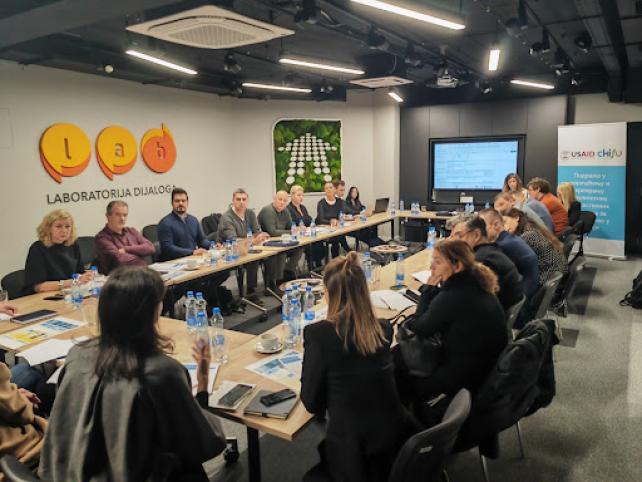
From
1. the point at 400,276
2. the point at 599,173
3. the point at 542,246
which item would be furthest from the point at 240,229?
the point at 599,173

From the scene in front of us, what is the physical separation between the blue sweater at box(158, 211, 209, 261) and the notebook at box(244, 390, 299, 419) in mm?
3598

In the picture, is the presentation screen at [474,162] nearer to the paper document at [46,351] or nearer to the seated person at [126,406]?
the paper document at [46,351]

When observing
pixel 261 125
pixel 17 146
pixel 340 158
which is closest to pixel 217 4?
pixel 17 146

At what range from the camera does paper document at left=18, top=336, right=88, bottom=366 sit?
2.62 m

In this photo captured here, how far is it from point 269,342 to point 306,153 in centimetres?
721

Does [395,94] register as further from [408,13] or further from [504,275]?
[504,275]

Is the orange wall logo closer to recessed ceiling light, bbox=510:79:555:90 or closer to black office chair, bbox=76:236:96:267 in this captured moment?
black office chair, bbox=76:236:96:267

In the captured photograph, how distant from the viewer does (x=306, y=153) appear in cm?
952

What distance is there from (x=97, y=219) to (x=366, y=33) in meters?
4.15

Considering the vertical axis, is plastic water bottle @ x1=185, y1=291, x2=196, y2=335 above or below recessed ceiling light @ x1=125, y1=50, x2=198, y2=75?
below

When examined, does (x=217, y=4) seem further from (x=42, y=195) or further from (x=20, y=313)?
(x=42, y=195)

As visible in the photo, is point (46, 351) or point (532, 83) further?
point (532, 83)

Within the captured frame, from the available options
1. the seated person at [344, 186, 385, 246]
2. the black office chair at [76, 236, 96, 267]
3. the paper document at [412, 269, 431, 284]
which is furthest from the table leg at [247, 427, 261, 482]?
the seated person at [344, 186, 385, 246]

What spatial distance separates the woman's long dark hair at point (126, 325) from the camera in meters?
1.65
